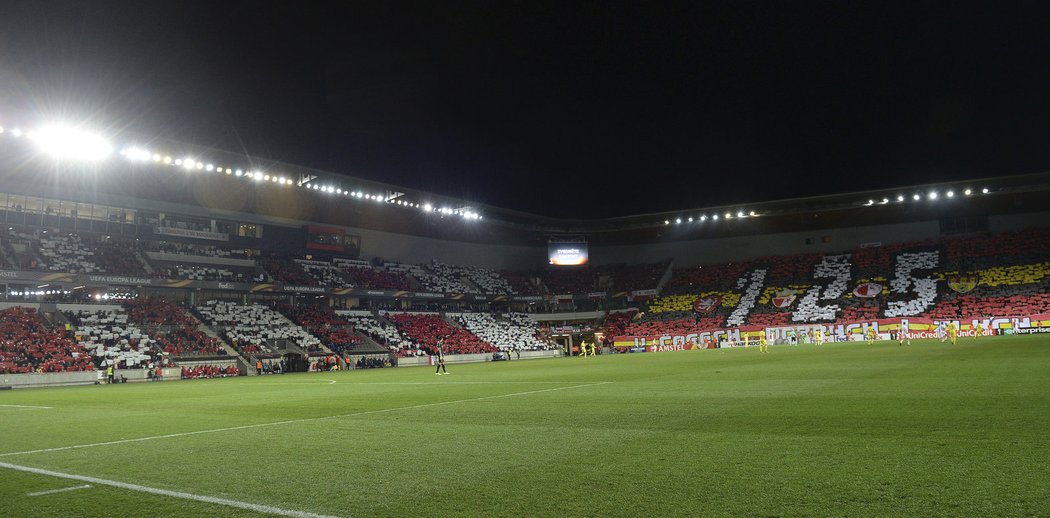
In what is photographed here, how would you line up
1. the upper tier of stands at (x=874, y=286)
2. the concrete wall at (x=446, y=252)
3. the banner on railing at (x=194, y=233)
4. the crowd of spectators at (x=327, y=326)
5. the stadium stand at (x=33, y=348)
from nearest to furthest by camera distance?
the stadium stand at (x=33, y=348) < the banner on railing at (x=194, y=233) < the crowd of spectators at (x=327, y=326) < the upper tier of stands at (x=874, y=286) < the concrete wall at (x=446, y=252)

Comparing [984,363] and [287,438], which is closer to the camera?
[287,438]

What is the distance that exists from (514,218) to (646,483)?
200 feet

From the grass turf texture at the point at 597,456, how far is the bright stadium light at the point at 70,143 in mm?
26747

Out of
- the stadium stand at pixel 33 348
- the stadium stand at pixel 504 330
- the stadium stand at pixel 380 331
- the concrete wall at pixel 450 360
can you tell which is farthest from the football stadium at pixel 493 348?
the stadium stand at pixel 504 330

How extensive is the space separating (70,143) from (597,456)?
38.5 metres

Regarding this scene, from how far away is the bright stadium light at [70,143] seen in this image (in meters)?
32.8

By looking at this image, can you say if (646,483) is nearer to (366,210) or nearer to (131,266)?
(131,266)

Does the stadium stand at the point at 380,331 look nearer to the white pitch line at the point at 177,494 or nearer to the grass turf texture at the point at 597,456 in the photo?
the grass turf texture at the point at 597,456

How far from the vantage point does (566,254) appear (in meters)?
66.4

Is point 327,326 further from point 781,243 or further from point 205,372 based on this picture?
point 781,243

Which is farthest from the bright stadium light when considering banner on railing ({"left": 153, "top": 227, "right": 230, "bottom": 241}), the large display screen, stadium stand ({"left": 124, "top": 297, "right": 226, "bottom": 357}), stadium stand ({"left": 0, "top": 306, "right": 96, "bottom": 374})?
the large display screen

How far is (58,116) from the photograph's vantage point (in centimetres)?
3194

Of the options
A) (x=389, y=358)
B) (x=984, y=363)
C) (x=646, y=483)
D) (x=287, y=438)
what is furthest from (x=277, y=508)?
(x=389, y=358)

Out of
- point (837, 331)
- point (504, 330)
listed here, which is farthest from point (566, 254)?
point (837, 331)
